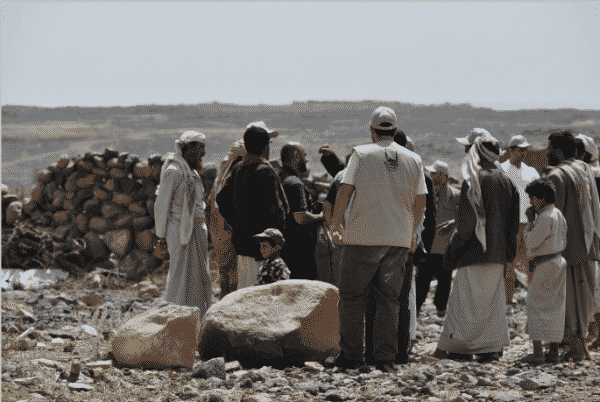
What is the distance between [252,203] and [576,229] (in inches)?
116

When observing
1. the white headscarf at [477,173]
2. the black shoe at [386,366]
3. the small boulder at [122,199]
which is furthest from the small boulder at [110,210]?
the black shoe at [386,366]

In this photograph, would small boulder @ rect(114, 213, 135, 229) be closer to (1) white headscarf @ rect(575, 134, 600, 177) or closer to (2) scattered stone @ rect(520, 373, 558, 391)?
(1) white headscarf @ rect(575, 134, 600, 177)

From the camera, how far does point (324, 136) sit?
2769 centimetres

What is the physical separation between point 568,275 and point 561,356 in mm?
741

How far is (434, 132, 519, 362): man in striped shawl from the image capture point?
17.8 feet

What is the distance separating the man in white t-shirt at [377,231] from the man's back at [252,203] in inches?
35.6

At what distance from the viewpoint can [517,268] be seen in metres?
11.0

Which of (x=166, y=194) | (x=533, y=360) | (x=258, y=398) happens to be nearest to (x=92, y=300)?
Result: (x=166, y=194)

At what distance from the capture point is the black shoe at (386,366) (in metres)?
4.91

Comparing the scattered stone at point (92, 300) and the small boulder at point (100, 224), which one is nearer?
the scattered stone at point (92, 300)

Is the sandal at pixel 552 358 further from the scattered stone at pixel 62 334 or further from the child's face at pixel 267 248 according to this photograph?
the scattered stone at pixel 62 334

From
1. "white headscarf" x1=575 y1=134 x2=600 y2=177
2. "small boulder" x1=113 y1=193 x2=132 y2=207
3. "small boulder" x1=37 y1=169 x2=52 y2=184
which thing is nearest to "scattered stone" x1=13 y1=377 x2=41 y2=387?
"white headscarf" x1=575 y1=134 x2=600 y2=177

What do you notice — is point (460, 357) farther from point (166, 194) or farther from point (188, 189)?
point (166, 194)

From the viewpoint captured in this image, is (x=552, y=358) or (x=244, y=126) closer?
(x=552, y=358)
